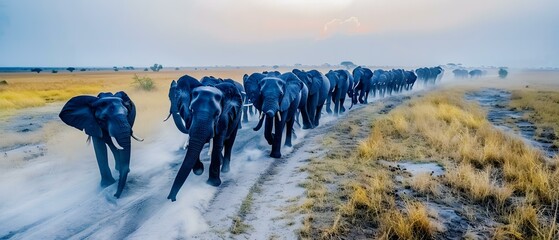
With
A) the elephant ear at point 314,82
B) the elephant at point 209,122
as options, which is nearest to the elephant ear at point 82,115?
the elephant at point 209,122

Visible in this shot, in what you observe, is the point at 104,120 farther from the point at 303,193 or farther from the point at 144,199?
the point at 303,193

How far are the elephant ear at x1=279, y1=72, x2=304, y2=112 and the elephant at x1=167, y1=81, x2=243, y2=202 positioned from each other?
233cm

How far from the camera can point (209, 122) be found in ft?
20.6

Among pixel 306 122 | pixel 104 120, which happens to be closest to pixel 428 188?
pixel 104 120

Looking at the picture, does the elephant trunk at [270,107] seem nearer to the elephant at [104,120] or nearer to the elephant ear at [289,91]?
the elephant ear at [289,91]

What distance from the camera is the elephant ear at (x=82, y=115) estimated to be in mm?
6773

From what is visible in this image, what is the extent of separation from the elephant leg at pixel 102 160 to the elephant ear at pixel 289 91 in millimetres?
4477

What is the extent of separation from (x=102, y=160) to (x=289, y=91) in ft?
17.2

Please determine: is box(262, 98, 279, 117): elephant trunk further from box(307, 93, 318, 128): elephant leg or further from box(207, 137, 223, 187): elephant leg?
box(307, 93, 318, 128): elephant leg

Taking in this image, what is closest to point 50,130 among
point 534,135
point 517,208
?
point 517,208

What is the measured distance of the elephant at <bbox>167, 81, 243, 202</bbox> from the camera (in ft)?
20.3

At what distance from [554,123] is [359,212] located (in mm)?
13930

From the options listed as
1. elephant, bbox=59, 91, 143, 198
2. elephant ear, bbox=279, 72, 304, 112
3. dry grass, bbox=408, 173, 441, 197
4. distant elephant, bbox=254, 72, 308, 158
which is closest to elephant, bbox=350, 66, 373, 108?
elephant ear, bbox=279, 72, 304, 112

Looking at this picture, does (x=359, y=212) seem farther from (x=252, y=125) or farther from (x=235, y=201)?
(x=252, y=125)
